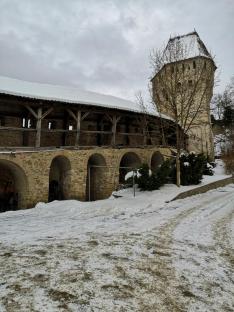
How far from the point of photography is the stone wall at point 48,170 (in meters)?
13.4

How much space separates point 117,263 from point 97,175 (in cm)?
1315

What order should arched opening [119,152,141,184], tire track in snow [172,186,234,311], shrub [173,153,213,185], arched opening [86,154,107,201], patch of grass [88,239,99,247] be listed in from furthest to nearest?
arched opening [119,152,141,184]
arched opening [86,154,107,201]
shrub [173,153,213,185]
patch of grass [88,239,99,247]
tire track in snow [172,186,234,311]

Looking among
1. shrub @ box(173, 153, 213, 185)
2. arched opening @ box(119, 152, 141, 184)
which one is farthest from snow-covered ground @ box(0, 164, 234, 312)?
arched opening @ box(119, 152, 141, 184)

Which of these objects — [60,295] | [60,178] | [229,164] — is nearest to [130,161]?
[60,178]

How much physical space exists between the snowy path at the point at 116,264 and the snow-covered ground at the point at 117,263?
0.01 metres

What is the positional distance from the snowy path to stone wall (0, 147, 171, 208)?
13.8ft

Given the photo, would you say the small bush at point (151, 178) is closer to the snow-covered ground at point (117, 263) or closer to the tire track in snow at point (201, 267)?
the snow-covered ground at point (117, 263)

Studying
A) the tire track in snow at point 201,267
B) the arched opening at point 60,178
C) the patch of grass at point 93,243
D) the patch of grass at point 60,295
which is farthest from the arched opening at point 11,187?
the patch of grass at point 60,295

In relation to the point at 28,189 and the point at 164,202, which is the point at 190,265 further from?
the point at 28,189

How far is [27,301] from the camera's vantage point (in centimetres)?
349

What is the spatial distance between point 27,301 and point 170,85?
52.9 feet

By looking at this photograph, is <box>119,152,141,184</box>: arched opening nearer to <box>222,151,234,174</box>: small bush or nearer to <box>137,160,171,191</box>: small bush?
<box>137,160,171,191</box>: small bush

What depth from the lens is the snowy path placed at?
3.65m

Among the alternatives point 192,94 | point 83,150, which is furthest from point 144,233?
point 192,94
